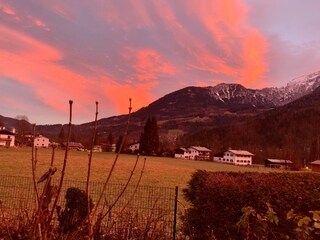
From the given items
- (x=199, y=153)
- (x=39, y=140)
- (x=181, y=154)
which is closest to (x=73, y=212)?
(x=39, y=140)

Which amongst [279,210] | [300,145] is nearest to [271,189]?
[279,210]

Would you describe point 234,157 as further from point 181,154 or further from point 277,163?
point 181,154

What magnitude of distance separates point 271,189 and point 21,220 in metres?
5.55

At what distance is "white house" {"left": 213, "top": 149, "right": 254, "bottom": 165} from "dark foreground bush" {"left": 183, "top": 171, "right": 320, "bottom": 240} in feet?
424

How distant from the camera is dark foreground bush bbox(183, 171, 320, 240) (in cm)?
752

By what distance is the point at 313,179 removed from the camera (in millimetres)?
8094

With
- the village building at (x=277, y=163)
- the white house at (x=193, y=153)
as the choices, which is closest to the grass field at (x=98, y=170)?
the white house at (x=193, y=153)

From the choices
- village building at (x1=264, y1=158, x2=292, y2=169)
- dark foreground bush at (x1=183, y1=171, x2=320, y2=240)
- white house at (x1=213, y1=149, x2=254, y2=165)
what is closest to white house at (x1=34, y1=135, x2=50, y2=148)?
dark foreground bush at (x1=183, y1=171, x2=320, y2=240)

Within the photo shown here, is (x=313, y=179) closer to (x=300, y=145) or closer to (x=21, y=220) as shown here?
(x=21, y=220)

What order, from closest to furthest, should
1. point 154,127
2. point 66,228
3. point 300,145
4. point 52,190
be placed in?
point 52,190, point 66,228, point 154,127, point 300,145

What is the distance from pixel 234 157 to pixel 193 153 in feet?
57.6

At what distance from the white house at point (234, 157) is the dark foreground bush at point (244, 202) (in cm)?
12917

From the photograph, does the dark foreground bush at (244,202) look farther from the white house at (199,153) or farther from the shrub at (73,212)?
the white house at (199,153)

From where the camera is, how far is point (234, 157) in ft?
Answer: 442
